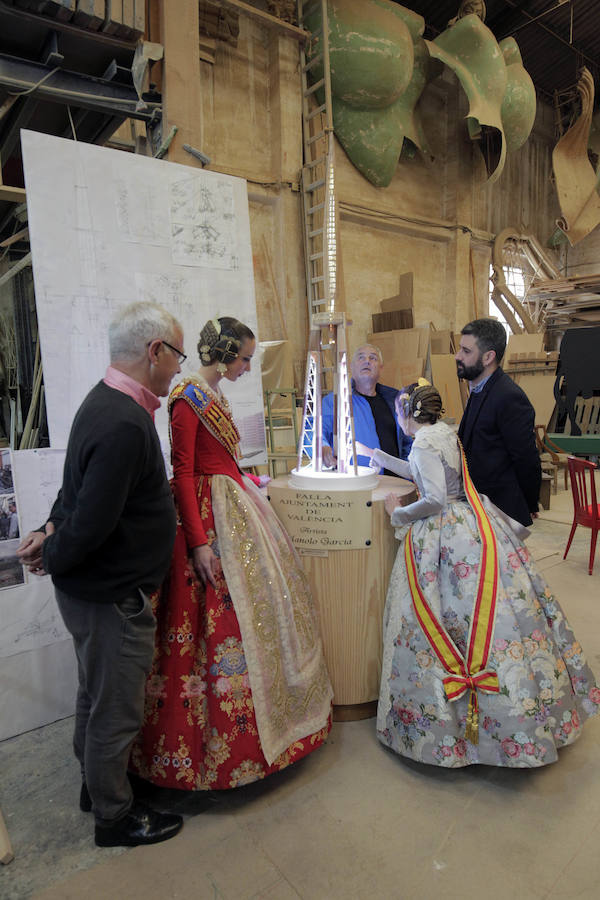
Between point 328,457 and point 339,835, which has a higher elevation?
point 328,457

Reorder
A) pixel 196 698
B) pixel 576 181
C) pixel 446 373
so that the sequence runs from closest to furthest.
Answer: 1. pixel 196 698
2. pixel 446 373
3. pixel 576 181

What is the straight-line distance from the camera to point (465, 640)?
6.41 ft

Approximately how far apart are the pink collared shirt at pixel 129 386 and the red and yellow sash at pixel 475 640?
3.93ft

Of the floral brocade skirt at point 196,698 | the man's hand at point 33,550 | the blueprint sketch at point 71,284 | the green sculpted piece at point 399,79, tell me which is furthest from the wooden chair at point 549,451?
the man's hand at point 33,550

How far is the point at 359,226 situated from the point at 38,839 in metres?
7.09

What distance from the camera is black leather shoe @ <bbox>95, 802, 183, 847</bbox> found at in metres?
1.66

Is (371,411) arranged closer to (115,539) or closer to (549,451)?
(115,539)

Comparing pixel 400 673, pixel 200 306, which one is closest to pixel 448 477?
pixel 400 673

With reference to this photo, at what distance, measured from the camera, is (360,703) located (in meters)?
2.33

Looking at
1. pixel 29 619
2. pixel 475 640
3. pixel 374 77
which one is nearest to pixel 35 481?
pixel 29 619

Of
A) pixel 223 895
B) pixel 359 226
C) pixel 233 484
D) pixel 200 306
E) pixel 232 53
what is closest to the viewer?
pixel 223 895

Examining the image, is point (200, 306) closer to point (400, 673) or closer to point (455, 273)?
point (400, 673)

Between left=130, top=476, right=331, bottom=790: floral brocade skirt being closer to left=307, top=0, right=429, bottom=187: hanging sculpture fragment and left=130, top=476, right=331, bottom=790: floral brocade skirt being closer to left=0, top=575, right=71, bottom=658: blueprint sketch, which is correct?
left=0, top=575, right=71, bottom=658: blueprint sketch

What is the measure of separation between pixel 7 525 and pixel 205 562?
96cm
